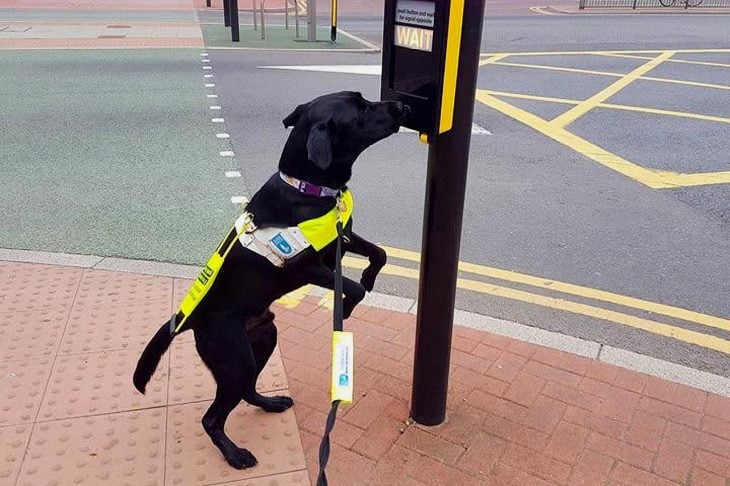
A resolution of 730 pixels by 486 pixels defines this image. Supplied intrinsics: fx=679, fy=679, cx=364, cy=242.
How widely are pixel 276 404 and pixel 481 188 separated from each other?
3.75 metres

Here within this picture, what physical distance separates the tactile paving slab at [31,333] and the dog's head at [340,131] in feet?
6.26

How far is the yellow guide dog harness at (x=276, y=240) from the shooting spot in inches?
96.0

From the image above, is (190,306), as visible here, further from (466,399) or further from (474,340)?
(474,340)

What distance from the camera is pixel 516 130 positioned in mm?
8359

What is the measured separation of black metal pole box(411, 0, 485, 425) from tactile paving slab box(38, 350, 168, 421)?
1.24 m

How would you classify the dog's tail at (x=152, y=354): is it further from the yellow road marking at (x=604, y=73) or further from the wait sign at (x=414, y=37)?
the yellow road marking at (x=604, y=73)

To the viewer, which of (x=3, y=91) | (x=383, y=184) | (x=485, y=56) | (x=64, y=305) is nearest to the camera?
(x=64, y=305)

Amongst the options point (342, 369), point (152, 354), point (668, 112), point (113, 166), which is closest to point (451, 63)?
point (342, 369)

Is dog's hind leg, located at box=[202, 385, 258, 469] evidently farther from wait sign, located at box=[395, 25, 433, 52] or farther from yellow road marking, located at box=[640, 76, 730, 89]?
yellow road marking, located at box=[640, 76, 730, 89]

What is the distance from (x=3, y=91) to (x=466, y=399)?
9354 mm

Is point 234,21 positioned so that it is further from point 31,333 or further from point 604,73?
point 31,333

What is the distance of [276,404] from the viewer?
122 inches

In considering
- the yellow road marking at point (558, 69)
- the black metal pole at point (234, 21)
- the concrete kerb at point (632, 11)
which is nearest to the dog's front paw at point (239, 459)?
the yellow road marking at point (558, 69)

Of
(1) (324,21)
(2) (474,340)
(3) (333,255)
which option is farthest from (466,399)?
(1) (324,21)
